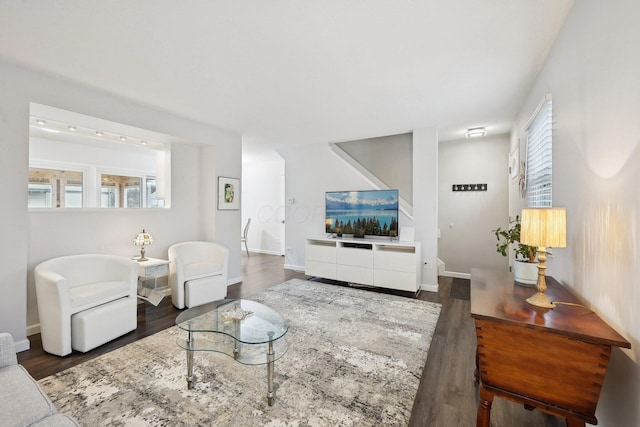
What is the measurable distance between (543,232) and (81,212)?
4467 mm

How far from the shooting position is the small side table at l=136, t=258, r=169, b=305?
3.35 meters

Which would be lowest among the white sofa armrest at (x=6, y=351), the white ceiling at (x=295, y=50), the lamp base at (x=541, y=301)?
the white sofa armrest at (x=6, y=351)

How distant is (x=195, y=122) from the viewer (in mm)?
4020

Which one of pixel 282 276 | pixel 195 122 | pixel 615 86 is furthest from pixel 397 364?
pixel 195 122

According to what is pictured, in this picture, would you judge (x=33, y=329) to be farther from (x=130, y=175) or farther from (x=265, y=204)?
(x=265, y=204)

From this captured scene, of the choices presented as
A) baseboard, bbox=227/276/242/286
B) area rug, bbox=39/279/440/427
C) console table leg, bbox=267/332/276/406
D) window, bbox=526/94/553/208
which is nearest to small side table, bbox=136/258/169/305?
area rug, bbox=39/279/440/427

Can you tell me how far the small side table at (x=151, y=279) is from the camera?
3.35m

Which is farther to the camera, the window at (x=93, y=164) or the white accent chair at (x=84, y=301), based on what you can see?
the window at (x=93, y=164)

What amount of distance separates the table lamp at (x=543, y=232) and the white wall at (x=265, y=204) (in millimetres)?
6299

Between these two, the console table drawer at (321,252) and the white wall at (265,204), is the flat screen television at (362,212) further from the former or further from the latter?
the white wall at (265,204)

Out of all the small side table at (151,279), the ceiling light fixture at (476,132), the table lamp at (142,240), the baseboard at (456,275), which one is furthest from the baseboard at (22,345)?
the ceiling light fixture at (476,132)

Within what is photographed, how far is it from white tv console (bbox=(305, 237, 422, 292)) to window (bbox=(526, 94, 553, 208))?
167 cm

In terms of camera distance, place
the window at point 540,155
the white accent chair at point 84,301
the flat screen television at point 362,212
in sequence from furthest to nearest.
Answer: the flat screen television at point 362,212 < the white accent chair at point 84,301 < the window at point 540,155

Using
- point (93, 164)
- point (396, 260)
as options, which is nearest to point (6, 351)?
point (396, 260)
